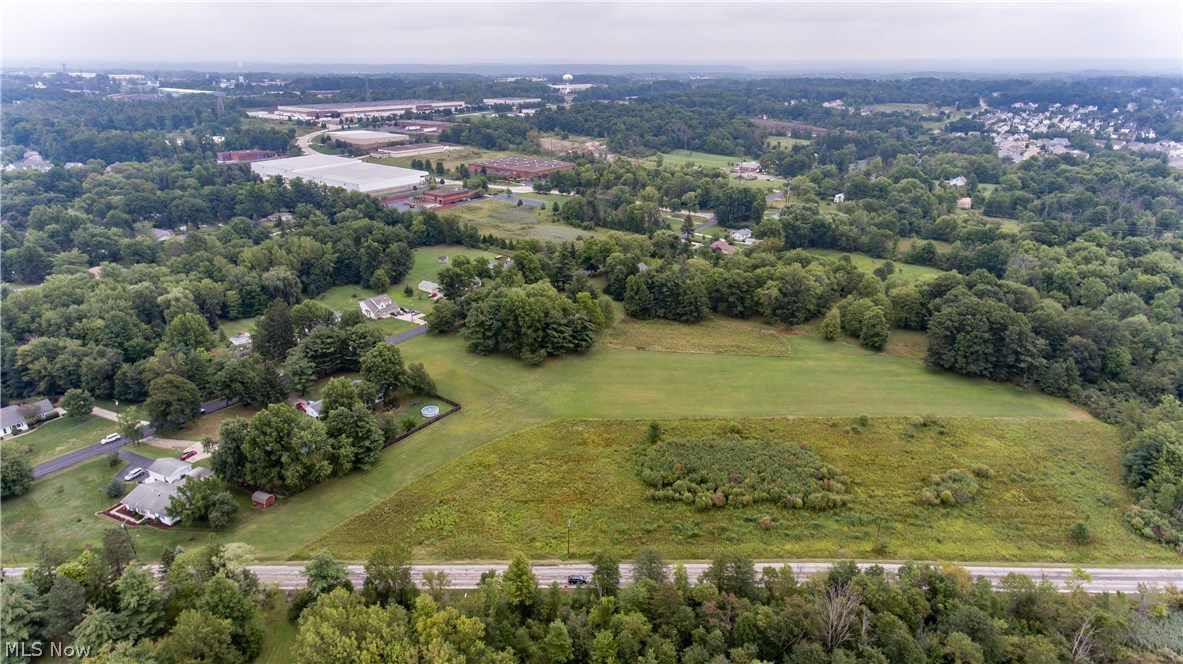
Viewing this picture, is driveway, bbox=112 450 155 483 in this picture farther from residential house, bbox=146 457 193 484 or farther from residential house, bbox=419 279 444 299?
residential house, bbox=419 279 444 299

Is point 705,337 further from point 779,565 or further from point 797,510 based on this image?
point 779,565

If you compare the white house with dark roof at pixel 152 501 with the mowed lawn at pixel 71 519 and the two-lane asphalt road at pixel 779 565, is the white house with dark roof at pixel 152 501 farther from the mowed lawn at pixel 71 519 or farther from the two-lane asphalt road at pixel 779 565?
the two-lane asphalt road at pixel 779 565

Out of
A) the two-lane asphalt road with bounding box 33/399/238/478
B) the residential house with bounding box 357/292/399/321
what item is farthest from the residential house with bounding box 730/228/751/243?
the two-lane asphalt road with bounding box 33/399/238/478

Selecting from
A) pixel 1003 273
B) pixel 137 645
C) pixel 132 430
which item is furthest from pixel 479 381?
pixel 1003 273

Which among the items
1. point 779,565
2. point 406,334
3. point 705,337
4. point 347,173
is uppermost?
point 347,173

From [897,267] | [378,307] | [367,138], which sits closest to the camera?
[378,307]
